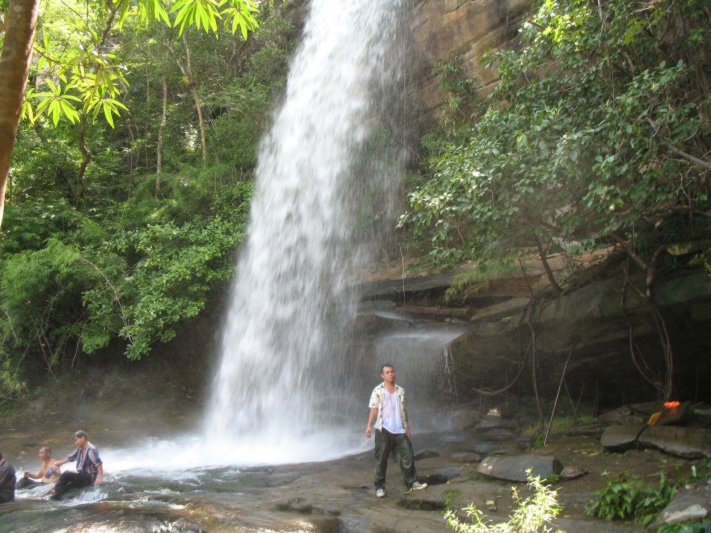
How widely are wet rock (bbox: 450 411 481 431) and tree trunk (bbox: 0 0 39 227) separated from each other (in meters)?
8.67

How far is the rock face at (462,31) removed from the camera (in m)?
12.0

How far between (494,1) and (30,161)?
12.7 m

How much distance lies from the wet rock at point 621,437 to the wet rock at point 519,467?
0.95 metres

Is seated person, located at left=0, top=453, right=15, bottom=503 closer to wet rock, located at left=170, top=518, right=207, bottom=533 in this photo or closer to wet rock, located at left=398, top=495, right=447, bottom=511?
wet rock, located at left=170, top=518, right=207, bottom=533

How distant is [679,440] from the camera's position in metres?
6.14

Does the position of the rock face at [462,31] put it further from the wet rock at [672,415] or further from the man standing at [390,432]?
the man standing at [390,432]

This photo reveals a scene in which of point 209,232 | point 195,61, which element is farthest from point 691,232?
point 195,61

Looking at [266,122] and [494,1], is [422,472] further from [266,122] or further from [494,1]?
[266,122]

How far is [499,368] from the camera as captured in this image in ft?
32.5

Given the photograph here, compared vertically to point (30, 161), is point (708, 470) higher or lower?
lower

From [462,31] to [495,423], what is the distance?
29.0 feet

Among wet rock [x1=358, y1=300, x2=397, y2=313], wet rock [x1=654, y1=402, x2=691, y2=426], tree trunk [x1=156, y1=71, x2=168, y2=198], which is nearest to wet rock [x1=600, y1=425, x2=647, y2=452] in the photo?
wet rock [x1=654, y1=402, x2=691, y2=426]

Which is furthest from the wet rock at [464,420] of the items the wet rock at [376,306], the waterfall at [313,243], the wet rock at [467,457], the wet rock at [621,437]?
the wet rock at [376,306]

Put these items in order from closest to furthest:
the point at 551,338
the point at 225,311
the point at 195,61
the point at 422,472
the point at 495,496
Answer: the point at 495,496 → the point at 422,472 → the point at 551,338 → the point at 225,311 → the point at 195,61
